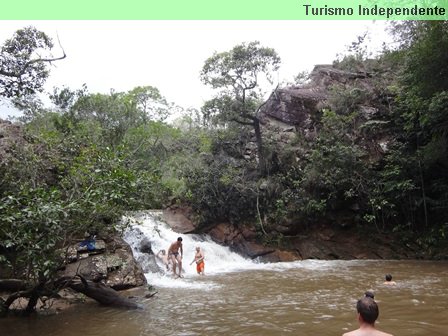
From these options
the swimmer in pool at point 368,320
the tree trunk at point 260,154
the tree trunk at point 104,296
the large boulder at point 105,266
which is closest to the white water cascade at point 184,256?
the large boulder at point 105,266

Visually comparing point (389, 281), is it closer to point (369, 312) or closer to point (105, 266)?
point (369, 312)

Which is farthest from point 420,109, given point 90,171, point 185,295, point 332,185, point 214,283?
point 90,171

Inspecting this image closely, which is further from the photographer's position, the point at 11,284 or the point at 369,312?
the point at 11,284

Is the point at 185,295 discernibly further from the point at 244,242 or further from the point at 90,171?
the point at 244,242

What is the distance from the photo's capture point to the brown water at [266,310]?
669cm

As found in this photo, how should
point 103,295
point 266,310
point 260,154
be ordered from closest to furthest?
point 266,310 < point 103,295 < point 260,154

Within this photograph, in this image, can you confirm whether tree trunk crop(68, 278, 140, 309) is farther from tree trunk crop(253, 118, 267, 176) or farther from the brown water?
tree trunk crop(253, 118, 267, 176)

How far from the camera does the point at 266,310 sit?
7.96 meters

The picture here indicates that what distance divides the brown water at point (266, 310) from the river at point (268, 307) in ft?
0.05

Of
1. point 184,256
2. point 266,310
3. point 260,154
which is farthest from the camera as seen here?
point 260,154

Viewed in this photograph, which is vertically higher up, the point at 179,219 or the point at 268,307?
the point at 179,219

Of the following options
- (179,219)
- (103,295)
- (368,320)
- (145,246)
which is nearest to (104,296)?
(103,295)

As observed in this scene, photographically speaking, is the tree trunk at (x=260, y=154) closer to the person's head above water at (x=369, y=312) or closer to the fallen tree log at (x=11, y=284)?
the fallen tree log at (x=11, y=284)

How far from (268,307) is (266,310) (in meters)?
0.29
